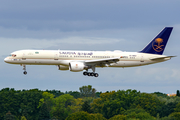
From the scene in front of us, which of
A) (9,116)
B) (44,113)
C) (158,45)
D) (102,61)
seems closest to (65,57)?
(102,61)

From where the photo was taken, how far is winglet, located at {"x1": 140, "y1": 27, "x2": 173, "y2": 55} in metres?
82.6

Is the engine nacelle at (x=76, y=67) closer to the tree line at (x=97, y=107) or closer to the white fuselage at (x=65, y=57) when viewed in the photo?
the white fuselage at (x=65, y=57)

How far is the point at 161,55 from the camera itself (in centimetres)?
8288

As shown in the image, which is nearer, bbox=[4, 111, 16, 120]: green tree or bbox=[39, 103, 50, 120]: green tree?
bbox=[4, 111, 16, 120]: green tree

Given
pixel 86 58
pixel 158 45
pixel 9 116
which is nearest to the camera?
pixel 86 58

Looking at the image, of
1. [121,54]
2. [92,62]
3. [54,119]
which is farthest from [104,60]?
[54,119]

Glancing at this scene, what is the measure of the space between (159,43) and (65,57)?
79.7 ft

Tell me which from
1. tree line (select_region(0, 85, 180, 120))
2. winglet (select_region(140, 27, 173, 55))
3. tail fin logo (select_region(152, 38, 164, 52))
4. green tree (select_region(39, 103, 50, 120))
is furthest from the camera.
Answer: green tree (select_region(39, 103, 50, 120))

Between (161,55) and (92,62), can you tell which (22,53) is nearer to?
(92,62)

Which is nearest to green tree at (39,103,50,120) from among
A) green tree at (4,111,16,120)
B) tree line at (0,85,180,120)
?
tree line at (0,85,180,120)

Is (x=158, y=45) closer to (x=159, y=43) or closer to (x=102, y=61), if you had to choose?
(x=159, y=43)

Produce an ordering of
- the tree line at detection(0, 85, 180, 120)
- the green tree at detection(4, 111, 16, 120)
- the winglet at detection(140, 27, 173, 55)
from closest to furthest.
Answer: the winglet at detection(140, 27, 173, 55) → the tree line at detection(0, 85, 180, 120) → the green tree at detection(4, 111, 16, 120)

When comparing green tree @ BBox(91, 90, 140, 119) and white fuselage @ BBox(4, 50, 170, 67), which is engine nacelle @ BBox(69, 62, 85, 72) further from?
green tree @ BBox(91, 90, 140, 119)

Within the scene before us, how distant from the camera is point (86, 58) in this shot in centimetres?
7488
